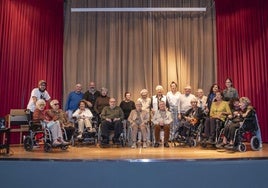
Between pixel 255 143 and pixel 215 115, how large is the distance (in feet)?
2.85

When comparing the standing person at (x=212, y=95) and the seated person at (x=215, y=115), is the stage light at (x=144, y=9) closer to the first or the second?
the standing person at (x=212, y=95)

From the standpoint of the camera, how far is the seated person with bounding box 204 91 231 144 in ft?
18.8

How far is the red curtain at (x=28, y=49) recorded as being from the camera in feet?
20.7

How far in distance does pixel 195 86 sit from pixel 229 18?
70.7 inches

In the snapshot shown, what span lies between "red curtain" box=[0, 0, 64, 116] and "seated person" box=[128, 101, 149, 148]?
91.7 inches

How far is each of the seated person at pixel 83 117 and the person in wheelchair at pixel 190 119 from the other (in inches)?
66.8

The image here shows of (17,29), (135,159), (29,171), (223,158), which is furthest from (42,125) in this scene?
(223,158)

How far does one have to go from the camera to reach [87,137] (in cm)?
651

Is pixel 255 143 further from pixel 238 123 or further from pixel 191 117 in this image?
pixel 191 117

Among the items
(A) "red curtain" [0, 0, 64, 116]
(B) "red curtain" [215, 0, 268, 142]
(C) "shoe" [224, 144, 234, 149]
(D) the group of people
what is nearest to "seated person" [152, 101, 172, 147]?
(D) the group of people

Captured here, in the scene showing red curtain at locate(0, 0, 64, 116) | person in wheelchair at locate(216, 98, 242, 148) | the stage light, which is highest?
the stage light

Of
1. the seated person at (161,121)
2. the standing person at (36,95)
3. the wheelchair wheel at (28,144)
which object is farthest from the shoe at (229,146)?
the standing person at (36,95)

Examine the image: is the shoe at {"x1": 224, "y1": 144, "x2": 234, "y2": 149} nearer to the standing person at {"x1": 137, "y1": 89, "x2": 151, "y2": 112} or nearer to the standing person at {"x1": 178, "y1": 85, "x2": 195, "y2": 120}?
the standing person at {"x1": 178, "y1": 85, "x2": 195, "y2": 120}

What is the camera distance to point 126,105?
23.0ft
